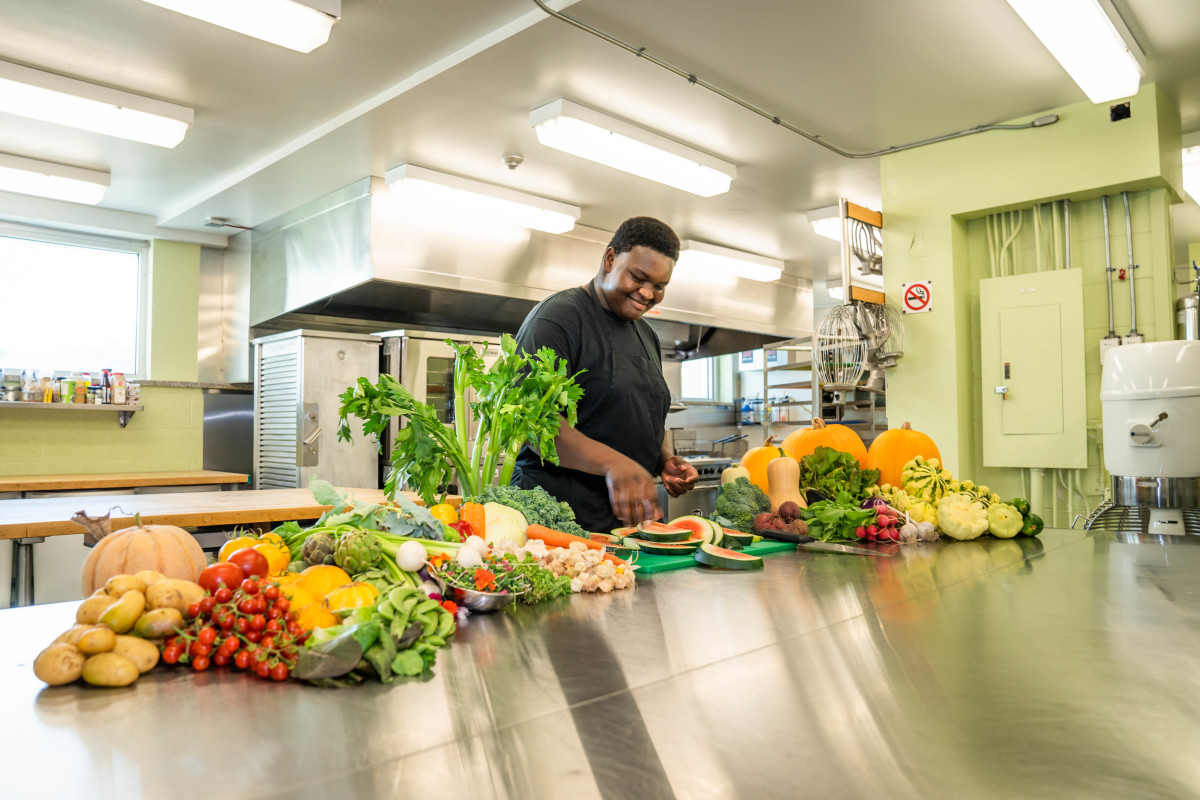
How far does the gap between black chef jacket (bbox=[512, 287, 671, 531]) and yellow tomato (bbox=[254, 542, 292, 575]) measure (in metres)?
1.00

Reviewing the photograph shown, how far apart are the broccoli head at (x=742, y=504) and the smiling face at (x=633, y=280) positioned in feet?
1.87

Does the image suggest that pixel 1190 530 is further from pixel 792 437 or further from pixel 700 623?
pixel 700 623

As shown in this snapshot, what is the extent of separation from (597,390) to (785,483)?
0.61 metres

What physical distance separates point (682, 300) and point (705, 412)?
305cm

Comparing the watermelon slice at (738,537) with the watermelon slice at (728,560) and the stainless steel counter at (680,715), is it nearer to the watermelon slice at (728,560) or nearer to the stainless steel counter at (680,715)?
the watermelon slice at (728,560)

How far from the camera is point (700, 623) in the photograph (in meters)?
1.17

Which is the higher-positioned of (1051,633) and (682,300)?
(682,300)

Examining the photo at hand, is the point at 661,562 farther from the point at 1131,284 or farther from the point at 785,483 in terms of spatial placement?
the point at 1131,284

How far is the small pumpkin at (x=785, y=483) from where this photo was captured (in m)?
2.27

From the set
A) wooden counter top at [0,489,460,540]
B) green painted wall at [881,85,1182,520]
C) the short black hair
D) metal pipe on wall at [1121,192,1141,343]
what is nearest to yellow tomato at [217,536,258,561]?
wooden counter top at [0,489,460,540]

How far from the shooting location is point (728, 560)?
1666 mm

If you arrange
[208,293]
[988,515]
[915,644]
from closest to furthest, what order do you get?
[915,644]
[988,515]
[208,293]

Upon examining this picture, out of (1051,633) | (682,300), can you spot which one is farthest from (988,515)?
(682,300)

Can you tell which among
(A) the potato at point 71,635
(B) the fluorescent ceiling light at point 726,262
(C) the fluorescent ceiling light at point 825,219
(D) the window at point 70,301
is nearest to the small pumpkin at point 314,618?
(A) the potato at point 71,635
